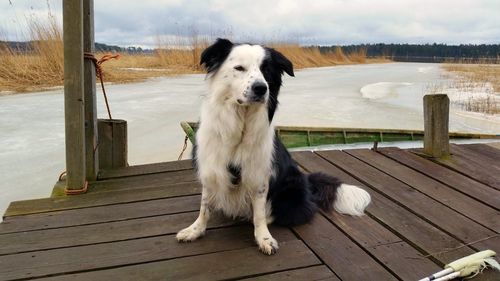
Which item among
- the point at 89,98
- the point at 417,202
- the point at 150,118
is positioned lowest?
the point at 417,202

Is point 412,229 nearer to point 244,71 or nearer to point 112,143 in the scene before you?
point 244,71

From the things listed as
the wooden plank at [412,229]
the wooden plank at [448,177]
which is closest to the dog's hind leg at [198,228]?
the wooden plank at [412,229]

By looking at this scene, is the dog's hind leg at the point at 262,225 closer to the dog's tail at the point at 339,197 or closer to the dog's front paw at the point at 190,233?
the dog's front paw at the point at 190,233

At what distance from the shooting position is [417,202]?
2.60 m

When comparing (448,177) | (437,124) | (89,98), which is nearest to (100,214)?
(89,98)

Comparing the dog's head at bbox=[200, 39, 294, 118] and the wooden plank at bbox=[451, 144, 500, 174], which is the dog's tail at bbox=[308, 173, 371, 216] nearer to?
the dog's head at bbox=[200, 39, 294, 118]

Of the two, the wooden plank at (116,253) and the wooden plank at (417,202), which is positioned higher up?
the wooden plank at (417,202)

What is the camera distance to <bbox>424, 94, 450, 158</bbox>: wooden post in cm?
344

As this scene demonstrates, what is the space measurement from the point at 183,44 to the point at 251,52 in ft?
43.9

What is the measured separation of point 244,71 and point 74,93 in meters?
1.26

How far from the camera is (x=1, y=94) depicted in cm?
759

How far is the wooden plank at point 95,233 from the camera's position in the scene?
2.02 metres

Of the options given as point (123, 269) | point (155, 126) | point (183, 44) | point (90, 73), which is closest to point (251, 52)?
point (123, 269)

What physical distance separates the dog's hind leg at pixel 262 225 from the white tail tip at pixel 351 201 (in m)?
0.52
